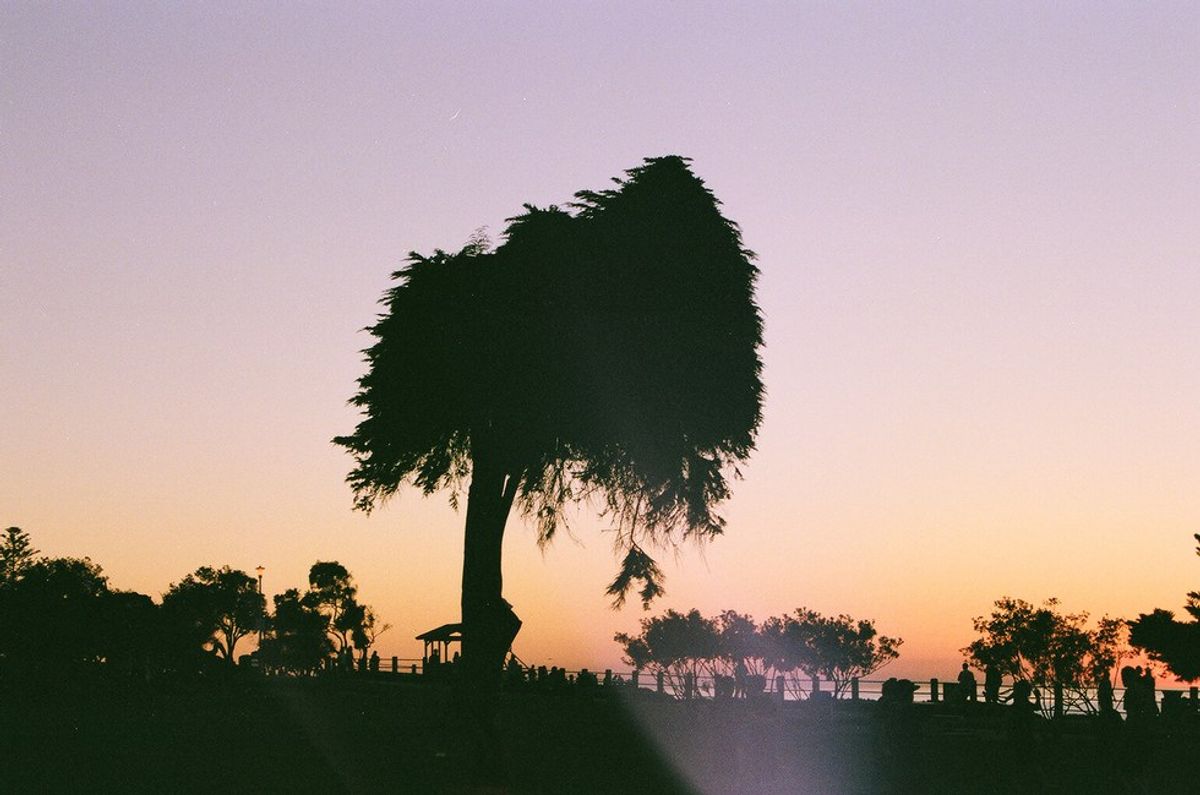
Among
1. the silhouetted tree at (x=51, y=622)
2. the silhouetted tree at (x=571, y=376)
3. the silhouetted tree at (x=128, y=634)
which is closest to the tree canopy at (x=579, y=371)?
the silhouetted tree at (x=571, y=376)

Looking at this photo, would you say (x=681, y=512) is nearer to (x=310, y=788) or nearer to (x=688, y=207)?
(x=688, y=207)

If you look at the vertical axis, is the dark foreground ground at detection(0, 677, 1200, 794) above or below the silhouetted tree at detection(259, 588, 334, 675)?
below

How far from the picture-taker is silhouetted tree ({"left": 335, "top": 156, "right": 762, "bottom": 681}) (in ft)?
95.6

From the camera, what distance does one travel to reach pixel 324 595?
432 ft

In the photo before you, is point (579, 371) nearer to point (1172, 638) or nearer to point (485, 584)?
point (485, 584)

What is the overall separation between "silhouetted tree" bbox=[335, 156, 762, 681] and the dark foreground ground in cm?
364

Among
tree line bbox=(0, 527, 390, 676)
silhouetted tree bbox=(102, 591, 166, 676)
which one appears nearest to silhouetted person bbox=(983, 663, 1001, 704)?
tree line bbox=(0, 527, 390, 676)

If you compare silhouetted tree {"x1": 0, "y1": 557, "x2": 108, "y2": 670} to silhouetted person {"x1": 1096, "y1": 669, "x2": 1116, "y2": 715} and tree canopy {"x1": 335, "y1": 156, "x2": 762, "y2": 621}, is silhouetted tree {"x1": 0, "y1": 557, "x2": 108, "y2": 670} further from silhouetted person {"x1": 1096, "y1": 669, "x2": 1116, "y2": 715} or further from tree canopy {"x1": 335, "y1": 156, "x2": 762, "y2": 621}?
silhouetted person {"x1": 1096, "y1": 669, "x2": 1116, "y2": 715}

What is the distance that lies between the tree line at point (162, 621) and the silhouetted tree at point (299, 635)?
10cm

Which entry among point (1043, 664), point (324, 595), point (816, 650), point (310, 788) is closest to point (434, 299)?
point (310, 788)

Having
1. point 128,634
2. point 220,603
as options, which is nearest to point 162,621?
point 128,634

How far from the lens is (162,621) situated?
114250mm

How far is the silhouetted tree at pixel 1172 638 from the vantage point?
239 ft

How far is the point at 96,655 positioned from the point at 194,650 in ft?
30.8
